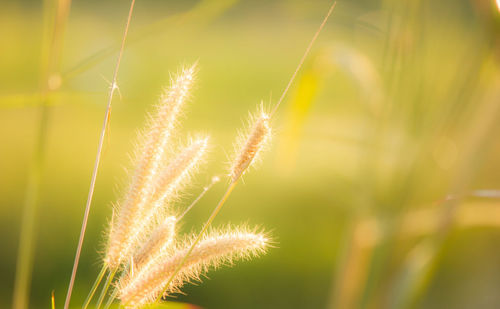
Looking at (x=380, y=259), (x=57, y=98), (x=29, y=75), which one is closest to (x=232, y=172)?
(x=57, y=98)

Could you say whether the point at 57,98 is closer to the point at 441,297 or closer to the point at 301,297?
the point at 301,297

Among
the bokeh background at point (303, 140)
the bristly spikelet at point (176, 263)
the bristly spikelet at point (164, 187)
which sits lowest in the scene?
the bristly spikelet at point (176, 263)

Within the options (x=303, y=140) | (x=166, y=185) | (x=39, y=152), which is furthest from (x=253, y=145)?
(x=303, y=140)

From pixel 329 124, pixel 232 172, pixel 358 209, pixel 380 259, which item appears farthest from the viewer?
pixel 329 124

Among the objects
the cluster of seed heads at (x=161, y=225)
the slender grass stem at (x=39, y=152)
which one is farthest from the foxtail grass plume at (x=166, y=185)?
the slender grass stem at (x=39, y=152)

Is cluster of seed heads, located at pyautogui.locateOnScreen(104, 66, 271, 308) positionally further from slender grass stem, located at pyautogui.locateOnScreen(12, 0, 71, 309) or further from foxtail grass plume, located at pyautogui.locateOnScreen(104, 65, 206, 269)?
slender grass stem, located at pyautogui.locateOnScreen(12, 0, 71, 309)

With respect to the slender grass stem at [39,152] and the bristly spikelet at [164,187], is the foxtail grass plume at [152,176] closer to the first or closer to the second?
the bristly spikelet at [164,187]
